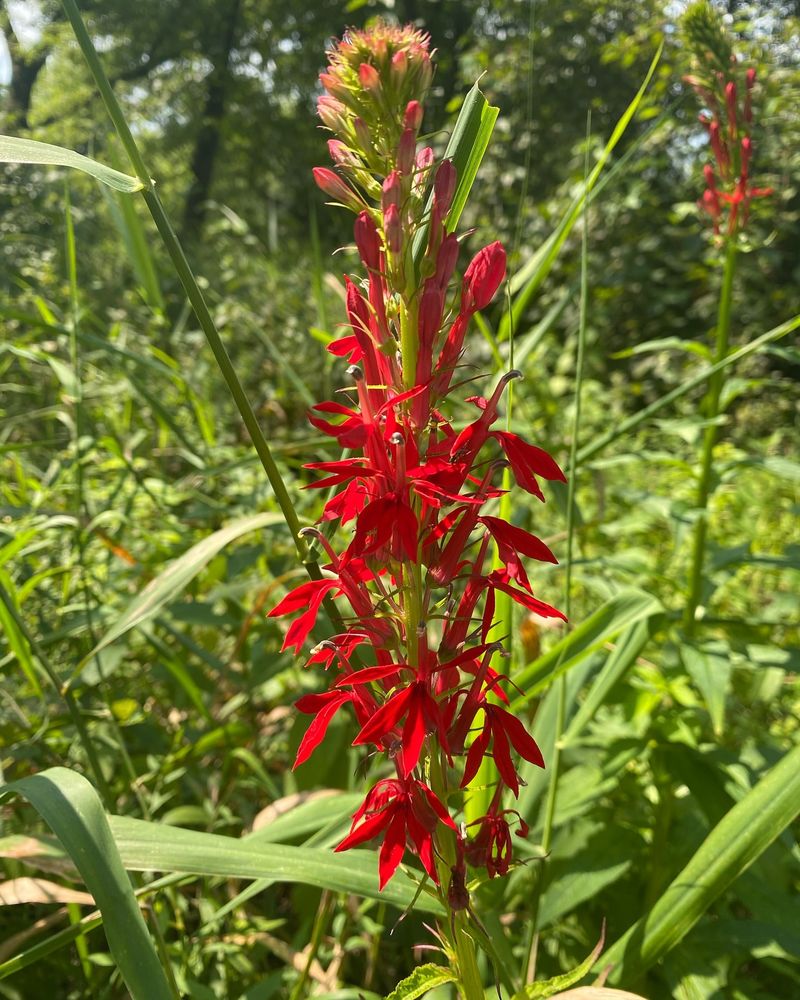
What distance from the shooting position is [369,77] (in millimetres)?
763

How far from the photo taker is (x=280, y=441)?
13.9 feet

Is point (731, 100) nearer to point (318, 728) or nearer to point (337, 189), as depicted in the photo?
point (337, 189)

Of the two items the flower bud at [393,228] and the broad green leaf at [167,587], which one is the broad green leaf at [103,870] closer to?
the broad green leaf at [167,587]

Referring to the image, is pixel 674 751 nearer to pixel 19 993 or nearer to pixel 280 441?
pixel 19 993

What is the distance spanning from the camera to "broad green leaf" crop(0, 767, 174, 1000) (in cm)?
67

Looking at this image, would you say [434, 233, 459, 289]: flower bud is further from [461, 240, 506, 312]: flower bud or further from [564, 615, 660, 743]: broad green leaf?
[564, 615, 660, 743]: broad green leaf

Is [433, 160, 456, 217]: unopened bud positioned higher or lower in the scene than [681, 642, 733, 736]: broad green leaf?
higher

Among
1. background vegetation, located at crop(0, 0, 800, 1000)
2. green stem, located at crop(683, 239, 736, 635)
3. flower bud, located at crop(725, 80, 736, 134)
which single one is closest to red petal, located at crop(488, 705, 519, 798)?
background vegetation, located at crop(0, 0, 800, 1000)

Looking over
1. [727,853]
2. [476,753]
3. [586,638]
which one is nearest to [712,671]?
[586,638]

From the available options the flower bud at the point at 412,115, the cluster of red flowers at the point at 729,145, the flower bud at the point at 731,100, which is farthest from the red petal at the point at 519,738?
the flower bud at the point at 731,100

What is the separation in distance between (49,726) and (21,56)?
44.8 ft

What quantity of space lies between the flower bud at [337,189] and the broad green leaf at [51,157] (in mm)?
211

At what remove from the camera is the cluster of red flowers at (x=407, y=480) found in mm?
749

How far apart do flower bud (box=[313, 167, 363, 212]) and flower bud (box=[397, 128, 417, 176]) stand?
0.09 metres
